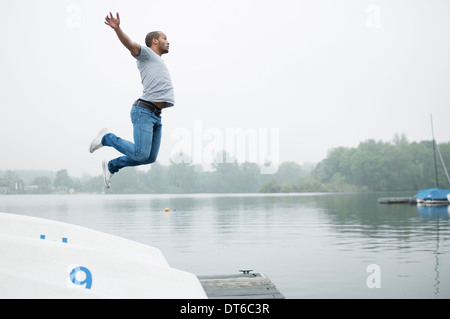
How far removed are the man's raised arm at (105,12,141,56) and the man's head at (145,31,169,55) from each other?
1.05 ft

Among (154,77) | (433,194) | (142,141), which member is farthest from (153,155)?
(433,194)

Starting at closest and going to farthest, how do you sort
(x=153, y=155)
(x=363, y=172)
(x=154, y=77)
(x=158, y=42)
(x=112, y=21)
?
1. (x=112, y=21)
2. (x=154, y=77)
3. (x=158, y=42)
4. (x=153, y=155)
5. (x=363, y=172)

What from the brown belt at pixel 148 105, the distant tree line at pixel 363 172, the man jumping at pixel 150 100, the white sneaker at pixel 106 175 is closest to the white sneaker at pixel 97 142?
the white sneaker at pixel 106 175

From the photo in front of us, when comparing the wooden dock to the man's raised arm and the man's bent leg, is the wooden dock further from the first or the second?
the man's raised arm

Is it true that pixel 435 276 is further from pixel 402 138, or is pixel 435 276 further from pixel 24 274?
pixel 402 138

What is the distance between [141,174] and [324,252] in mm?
157326

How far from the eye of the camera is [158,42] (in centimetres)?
573

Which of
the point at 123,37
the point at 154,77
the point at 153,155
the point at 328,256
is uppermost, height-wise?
the point at 123,37

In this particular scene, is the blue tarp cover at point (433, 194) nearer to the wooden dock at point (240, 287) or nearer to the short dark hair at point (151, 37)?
the wooden dock at point (240, 287)

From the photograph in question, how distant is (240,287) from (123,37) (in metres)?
4.41

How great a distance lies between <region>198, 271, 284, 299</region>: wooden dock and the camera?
7.05 metres

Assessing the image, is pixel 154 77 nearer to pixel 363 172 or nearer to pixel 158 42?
pixel 158 42

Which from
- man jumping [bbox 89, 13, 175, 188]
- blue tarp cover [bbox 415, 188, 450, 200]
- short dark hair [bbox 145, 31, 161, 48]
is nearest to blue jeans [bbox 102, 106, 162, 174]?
man jumping [bbox 89, 13, 175, 188]
